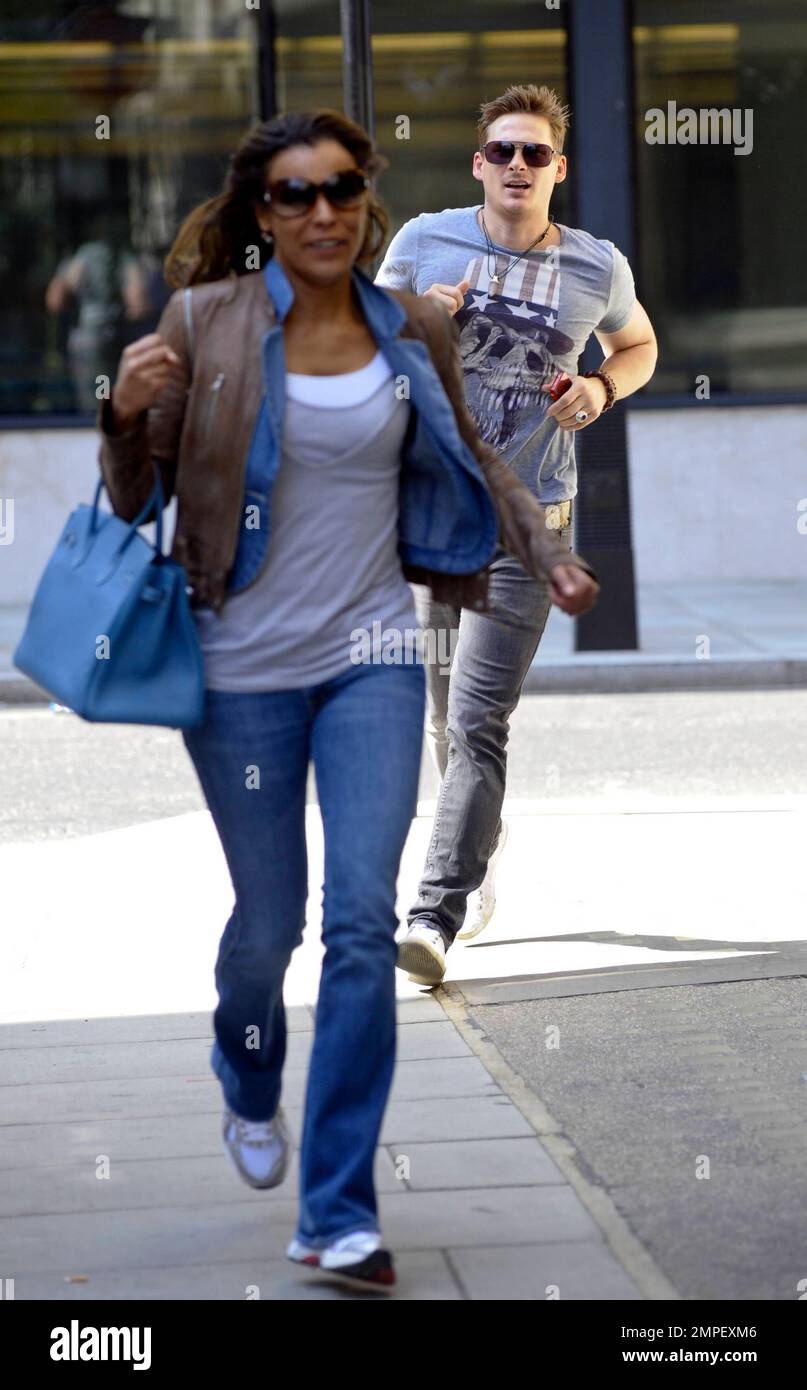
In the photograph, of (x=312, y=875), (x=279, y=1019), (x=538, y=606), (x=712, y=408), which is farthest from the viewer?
(x=712, y=408)

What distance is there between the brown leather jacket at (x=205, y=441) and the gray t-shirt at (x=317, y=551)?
64 millimetres

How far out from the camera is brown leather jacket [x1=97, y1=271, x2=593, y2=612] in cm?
346

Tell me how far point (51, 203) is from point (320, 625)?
12.9 metres

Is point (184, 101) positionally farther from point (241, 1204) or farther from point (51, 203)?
point (241, 1204)

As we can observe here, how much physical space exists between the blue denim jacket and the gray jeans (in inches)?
62.5

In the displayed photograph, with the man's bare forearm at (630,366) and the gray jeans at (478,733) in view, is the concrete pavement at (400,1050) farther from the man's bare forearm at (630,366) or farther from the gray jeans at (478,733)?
the man's bare forearm at (630,366)

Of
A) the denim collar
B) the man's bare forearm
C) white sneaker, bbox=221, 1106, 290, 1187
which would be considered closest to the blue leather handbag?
the denim collar

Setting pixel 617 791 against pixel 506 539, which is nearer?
pixel 506 539

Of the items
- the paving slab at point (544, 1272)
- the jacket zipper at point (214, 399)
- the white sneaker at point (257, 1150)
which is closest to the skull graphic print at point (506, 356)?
the jacket zipper at point (214, 399)

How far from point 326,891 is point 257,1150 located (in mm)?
567

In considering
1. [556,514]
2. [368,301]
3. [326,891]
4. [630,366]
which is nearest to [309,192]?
[368,301]

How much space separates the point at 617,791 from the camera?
8445 millimetres

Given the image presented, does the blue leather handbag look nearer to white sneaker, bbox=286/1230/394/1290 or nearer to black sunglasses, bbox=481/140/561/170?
white sneaker, bbox=286/1230/394/1290

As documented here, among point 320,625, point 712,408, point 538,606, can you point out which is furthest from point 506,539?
point 712,408
